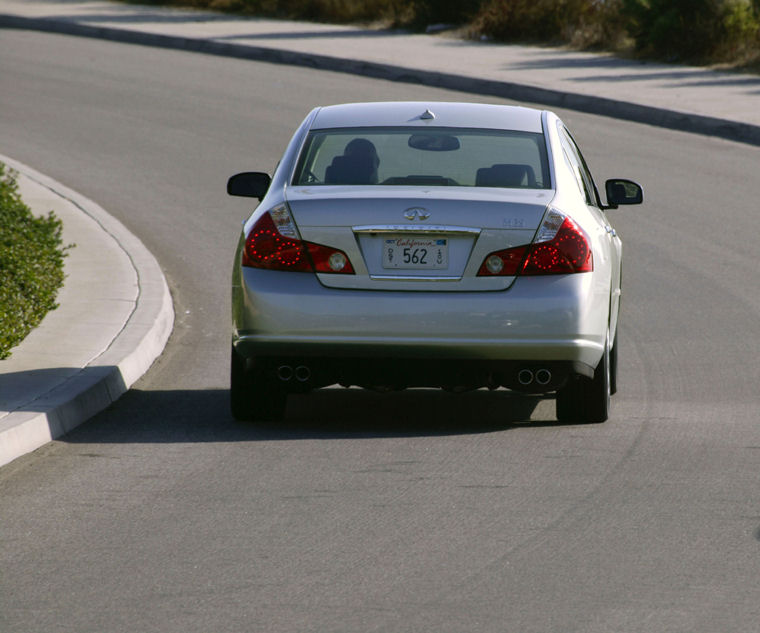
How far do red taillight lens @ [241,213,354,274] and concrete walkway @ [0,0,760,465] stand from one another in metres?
1.25

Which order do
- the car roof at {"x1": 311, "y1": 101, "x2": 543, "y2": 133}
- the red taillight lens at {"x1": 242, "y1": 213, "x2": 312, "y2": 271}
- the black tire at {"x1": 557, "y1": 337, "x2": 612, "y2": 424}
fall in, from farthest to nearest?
1. the car roof at {"x1": 311, "y1": 101, "x2": 543, "y2": 133}
2. the black tire at {"x1": 557, "y1": 337, "x2": 612, "y2": 424}
3. the red taillight lens at {"x1": 242, "y1": 213, "x2": 312, "y2": 271}

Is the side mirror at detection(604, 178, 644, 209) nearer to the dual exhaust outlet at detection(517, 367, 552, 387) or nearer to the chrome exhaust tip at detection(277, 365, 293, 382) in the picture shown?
the dual exhaust outlet at detection(517, 367, 552, 387)

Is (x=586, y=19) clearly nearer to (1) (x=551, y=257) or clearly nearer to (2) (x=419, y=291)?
(1) (x=551, y=257)

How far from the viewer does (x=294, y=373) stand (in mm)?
7980

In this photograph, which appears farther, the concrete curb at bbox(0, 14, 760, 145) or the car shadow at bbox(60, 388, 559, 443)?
the concrete curb at bbox(0, 14, 760, 145)

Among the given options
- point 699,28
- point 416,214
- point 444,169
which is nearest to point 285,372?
point 416,214

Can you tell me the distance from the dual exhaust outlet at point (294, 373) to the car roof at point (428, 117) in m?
1.53

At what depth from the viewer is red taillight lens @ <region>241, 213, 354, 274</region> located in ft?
25.6

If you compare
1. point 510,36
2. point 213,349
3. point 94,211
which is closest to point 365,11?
point 510,36

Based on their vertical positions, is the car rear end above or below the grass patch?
above

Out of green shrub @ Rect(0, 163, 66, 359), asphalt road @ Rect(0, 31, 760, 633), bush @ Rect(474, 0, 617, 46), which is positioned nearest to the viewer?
asphalt road @ Rect(0, 31, 760, 633)

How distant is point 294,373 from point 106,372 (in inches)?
57.0

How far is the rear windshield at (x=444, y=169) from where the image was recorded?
8367 mm

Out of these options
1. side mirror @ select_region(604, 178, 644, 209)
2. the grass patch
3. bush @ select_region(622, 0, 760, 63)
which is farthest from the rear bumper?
bush @ select_region(622, 0, 760, 63)
